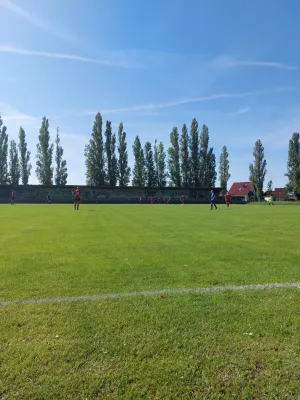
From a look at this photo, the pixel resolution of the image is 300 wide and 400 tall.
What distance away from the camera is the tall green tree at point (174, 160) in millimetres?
77062

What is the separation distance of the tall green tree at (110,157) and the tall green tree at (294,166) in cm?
4098

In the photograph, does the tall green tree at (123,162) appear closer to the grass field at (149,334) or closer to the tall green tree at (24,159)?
the tall green tree at (24,159)

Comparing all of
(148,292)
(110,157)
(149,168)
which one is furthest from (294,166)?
(148,292)

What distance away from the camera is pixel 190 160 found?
253ft

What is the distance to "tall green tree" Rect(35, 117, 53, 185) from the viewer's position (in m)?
69.6

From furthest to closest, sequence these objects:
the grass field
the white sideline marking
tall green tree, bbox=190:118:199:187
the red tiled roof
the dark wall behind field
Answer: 1. the red tiled roof
2. tall green tree, bbox=190:118:199:187
3. the dark wall behind field
4. the white sideline marking
5. the grass field

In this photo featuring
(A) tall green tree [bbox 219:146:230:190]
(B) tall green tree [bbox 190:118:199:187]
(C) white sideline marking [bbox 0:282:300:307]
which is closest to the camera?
(C) white sideline marking [bbox 0:282:300:307]

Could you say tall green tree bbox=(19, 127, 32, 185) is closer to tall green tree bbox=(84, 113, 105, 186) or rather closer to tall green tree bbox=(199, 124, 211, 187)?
tall green tree bbox=(84, 113, 105, 186)

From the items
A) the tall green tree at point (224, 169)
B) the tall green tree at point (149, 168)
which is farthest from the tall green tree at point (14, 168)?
the tall green tree at point (224, 169)

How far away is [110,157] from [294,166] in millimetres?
43506

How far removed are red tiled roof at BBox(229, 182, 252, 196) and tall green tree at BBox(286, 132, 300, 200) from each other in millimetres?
19265

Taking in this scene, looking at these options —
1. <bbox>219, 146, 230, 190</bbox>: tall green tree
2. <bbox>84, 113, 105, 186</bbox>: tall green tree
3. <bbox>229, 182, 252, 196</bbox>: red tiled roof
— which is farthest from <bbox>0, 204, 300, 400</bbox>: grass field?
<bbox>229, 182, 252, 196</bbox>: red tiled roof

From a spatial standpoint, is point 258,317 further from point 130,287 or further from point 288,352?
point 130,287

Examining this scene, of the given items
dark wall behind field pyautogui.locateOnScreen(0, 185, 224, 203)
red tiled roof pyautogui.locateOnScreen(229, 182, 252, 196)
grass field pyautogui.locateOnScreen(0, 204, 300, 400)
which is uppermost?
red tiled roof pyautogui.locateOnScreen(229, 182, 252, 196)
